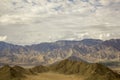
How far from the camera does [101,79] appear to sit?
196m

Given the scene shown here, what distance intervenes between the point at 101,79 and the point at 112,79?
868cm

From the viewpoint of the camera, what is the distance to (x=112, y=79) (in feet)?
646
